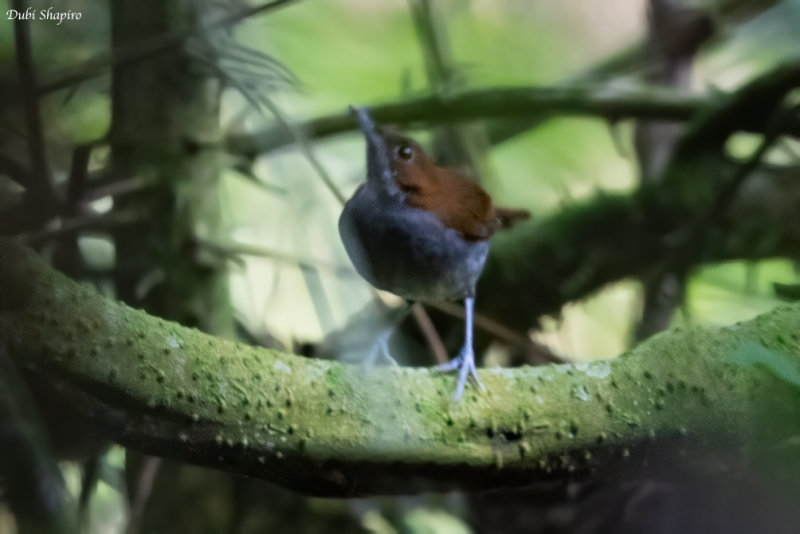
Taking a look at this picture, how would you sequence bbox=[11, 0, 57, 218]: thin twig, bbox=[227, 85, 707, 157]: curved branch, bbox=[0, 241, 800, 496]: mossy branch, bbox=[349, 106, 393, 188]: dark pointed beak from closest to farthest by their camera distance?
1. bbox=[0, 241, 800, 496]: mossy branch
2. bbox=[11, 0, 57, 218]: thin twig
3. bbox=[349, 106, 393, 188]: dark pointed beak
4. bbox=[227, 85, 707, 157]: curved branch

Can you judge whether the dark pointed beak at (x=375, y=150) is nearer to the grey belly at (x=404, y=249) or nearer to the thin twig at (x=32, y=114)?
the grey belly at (x=404, y=249)

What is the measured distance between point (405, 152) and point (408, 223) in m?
0.09

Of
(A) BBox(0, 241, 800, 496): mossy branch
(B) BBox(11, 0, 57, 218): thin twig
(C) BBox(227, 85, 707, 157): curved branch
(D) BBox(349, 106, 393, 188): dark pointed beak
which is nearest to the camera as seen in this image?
(A) BBox(0, 241, 800, 496): mossy branch

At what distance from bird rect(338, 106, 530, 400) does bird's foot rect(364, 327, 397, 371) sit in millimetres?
83

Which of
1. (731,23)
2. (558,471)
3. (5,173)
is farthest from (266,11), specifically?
(731,23)

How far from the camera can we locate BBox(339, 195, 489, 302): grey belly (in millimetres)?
820

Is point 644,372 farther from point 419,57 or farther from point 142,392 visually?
point 419,57

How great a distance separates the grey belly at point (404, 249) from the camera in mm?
820

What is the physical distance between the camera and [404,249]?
833 millimetres

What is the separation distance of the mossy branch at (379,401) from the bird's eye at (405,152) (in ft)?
0.88

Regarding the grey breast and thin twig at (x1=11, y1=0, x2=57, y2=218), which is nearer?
thin twig at (x1=11, y1=0, x2=57, y2=218)

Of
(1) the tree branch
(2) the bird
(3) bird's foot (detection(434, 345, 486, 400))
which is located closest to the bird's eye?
(2) the bird

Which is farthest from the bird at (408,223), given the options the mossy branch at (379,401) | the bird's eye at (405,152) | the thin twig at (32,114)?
the thin twig at (32,114)

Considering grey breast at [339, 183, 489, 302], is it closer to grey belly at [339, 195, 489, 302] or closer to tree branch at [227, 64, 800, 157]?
grey belly at [339, 195, 489, 302]
